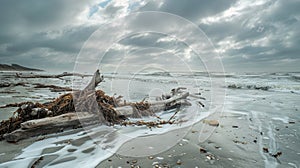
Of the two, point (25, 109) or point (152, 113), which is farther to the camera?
point (152, 113)

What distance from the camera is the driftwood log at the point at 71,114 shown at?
2979 mm

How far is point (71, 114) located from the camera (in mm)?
3506

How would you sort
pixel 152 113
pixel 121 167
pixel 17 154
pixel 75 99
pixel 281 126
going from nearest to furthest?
pixel 121 167 < pixel 17 154 < pixel 75 99 < pixel 281 126 < pixel 152 113

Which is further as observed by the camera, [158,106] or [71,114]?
[158,106]

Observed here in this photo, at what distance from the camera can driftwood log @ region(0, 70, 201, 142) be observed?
9.77ft

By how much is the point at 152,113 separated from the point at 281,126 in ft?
10.9

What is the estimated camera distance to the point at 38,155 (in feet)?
8.07

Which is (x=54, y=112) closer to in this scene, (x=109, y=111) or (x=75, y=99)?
(x=75, y=99)

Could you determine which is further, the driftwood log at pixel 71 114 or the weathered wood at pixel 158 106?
the weathered wood at pixel 158 106

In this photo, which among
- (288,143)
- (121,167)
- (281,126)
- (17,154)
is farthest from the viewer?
(281,126)

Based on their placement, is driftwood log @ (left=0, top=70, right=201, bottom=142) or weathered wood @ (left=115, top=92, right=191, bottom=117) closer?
driftwood log @ (left=0, top=70, right=201, bottom=142)

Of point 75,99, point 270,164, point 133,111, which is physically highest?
point 75,99

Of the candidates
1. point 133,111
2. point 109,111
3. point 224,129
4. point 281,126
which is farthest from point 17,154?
point 281,126

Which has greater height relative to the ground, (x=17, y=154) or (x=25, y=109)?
(x=25, y=109)
